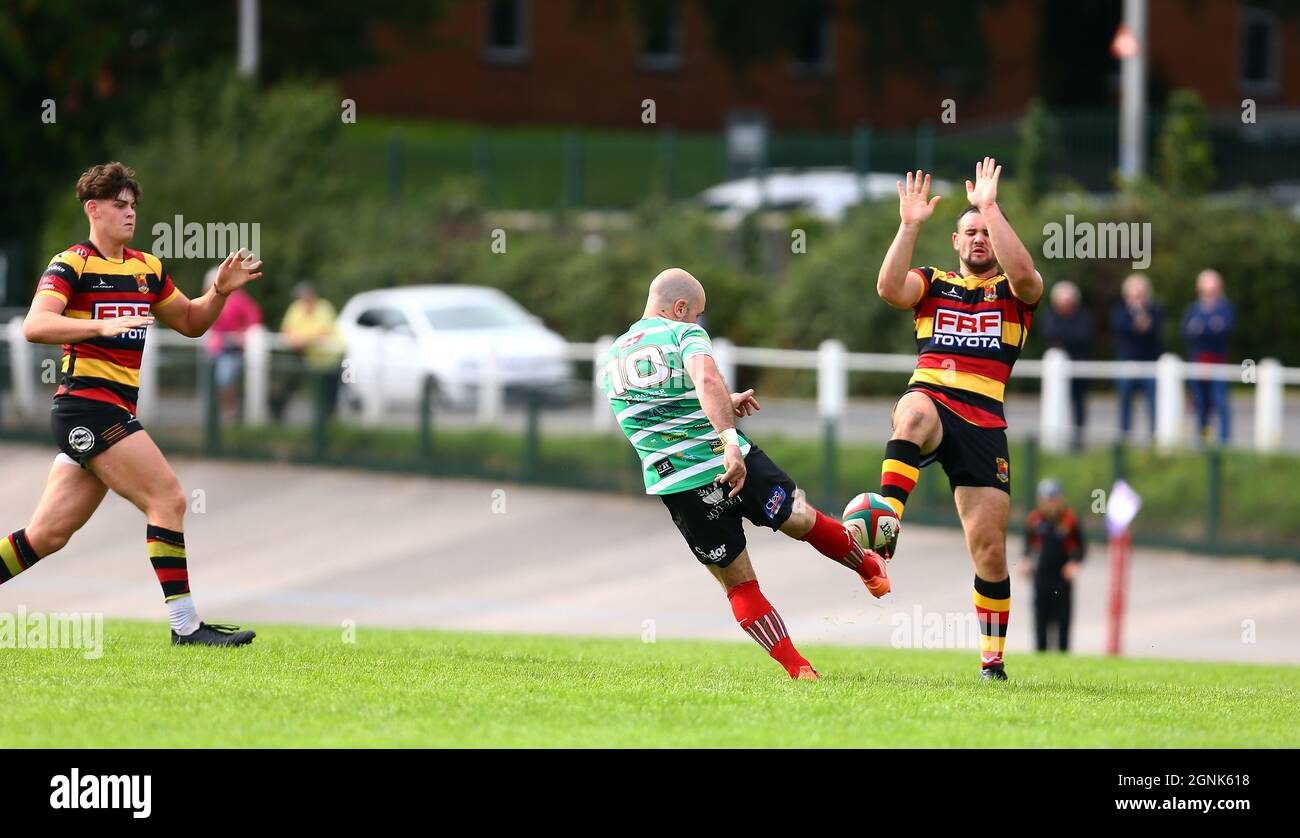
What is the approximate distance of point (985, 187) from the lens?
905 cm

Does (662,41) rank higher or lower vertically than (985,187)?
higher

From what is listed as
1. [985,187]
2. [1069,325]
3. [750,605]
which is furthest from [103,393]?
[1069,325]

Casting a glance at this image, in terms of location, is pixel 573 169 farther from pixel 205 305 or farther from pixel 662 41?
pixel 205 305

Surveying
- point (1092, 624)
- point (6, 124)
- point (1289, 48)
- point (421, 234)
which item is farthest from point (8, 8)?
point (1289, 48)

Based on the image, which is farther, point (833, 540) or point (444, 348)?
point (444, 348)

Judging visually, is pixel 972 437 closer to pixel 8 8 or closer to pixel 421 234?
pixel 421 234

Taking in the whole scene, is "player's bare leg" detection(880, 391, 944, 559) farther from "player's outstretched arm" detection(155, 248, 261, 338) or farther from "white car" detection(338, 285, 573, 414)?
"white car" detection(338, 285, 573, 414)

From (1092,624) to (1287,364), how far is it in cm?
1239

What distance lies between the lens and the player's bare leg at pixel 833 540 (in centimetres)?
872

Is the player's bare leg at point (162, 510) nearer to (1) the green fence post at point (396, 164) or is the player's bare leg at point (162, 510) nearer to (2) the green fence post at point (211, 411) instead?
(2) the green fence post at point (211, 411)

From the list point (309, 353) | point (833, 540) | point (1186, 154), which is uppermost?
point (1186, 154)

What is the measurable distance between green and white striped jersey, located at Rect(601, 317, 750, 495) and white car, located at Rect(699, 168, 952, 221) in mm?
25213

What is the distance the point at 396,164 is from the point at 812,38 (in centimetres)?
1858

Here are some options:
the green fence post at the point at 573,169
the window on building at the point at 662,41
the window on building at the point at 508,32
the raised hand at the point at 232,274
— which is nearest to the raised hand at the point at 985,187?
the raised hand at the point at 232,274
